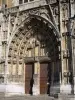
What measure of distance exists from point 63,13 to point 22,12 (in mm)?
2910

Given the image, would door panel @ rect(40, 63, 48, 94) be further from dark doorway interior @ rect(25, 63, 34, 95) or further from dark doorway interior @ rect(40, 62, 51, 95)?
dark doorway interior @ rect(25, 63, 34, 95)

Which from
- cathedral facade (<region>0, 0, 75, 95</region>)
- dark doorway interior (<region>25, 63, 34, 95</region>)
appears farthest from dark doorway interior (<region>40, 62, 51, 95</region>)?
dark doorway interior (<region>25, 63, 34, 95</region>)

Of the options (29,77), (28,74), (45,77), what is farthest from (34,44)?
(45,77)

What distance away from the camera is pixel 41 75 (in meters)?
15.0

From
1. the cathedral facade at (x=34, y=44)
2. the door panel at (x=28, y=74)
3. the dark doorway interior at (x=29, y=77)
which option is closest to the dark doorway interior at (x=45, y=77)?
the cathedral facade at (x=34, y=44)

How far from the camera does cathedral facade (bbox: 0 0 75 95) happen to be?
541 inches

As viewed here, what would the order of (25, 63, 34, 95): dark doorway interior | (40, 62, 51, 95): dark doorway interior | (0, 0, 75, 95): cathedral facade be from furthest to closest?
1. (25, 63, 34, 95): dark doorway interior
2. (40, 62, 51, 95): dark doorway interior
3. (0, 0, 75, 95): cathedral facade

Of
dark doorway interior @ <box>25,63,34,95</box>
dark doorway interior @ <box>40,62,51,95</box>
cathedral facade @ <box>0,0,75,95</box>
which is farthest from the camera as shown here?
dark doorway interior @ <box>25,63,34,95</box>

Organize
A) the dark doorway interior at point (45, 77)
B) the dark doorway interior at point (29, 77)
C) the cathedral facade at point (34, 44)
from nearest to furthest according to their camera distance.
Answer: the cathedral facade at point (34, 44)
the dark doorway interior at point (45, 77)
the dark doorway interior at point (29, 77)

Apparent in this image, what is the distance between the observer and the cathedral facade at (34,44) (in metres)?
13.7

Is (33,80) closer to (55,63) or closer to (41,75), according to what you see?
(41,75)

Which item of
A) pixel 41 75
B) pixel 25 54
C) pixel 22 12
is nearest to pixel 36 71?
pixel 41 75

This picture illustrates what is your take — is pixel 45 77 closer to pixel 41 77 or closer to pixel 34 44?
pixel 41 77

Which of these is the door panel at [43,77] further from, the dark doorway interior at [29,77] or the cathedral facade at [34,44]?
the dark doorway interior at [29,77]
